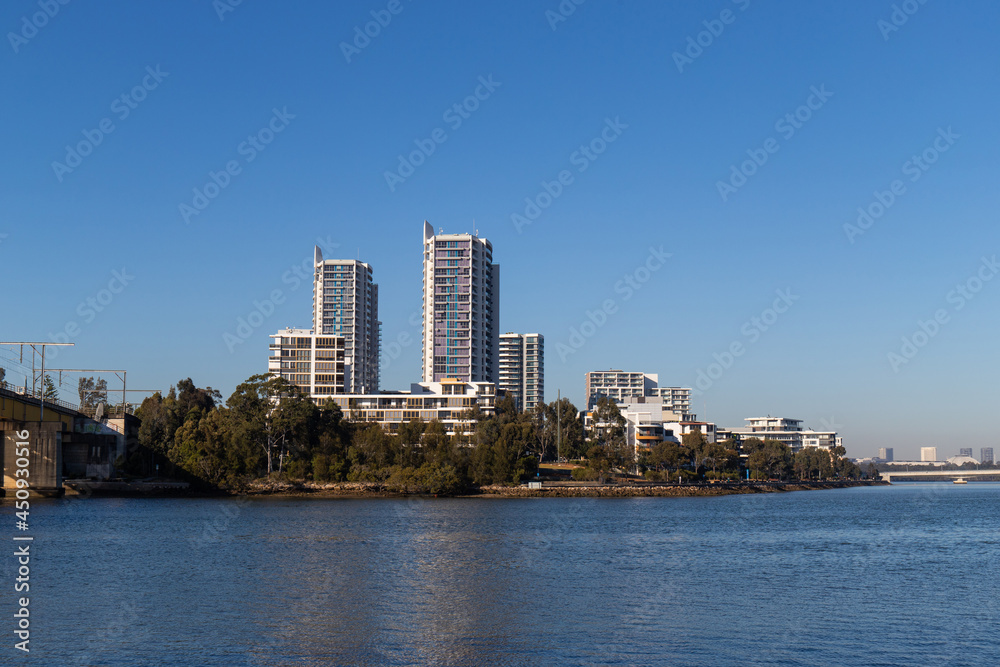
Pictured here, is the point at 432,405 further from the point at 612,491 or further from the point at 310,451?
the point at 612,491

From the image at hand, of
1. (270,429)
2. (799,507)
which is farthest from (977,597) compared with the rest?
(270,429)

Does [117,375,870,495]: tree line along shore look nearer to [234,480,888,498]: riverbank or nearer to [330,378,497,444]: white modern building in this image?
[234,480,888,498]: riverbank

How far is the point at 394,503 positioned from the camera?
387 feet

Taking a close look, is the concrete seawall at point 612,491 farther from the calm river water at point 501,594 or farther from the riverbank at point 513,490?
the calm river water at point 501,594

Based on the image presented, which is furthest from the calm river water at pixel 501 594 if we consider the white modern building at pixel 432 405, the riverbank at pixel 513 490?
the white modern building at pixel 432 405

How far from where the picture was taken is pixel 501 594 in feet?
143

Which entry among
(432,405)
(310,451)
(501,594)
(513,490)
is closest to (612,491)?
(513,490)

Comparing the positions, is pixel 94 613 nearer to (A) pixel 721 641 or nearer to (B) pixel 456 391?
(A) pixel 721 641

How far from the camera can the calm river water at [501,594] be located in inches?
1252

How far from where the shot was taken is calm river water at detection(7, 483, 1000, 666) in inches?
1252

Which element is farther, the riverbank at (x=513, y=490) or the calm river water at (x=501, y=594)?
the riverbank at (x=513, y=490)

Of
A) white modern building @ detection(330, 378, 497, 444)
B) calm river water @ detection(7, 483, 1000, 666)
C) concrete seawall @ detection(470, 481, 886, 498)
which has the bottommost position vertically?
concrete seawall @ detection(470, 481, 886, 498)

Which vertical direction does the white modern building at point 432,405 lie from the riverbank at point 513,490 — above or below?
above

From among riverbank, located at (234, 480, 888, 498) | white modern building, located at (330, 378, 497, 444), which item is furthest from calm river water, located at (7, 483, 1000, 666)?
white modern building, located at (330, 378, 497, 444)
